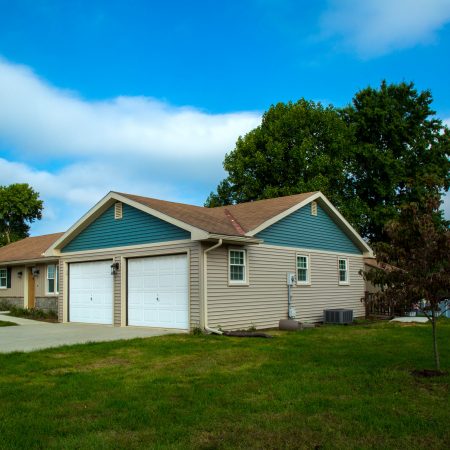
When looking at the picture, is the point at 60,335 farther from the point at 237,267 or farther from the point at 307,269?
the point at 307,269

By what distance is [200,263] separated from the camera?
14.6m

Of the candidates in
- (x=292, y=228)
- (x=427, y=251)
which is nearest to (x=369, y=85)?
(x=292, y=228)

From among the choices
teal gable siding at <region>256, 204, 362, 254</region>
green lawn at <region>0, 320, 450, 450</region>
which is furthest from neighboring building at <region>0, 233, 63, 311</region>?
green lawn at <region>0, 320, 450, 450</region>

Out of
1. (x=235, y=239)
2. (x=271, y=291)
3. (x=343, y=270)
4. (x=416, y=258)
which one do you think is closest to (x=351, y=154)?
(x=343, y=270)

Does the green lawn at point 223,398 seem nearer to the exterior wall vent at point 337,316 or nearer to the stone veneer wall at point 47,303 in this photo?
the exterior wall vent at point 337,316

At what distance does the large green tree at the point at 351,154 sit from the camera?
34469mm

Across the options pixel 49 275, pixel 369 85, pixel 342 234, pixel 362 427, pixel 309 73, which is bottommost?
pixel 362 427

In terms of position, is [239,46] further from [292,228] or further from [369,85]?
[369,85]

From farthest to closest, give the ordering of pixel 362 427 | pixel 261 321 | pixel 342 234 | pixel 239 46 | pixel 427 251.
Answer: pixel 342 234 < pixel 261 321 < pixel 239 46 < pixel 427 251 < pixel 362 427

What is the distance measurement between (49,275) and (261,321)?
456 inches

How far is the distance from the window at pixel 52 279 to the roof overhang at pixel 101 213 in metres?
3.36

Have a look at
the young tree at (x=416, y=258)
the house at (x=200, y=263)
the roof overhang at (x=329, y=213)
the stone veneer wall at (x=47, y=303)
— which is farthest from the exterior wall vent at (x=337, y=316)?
the stone veneer wall at (x=47, y=303)

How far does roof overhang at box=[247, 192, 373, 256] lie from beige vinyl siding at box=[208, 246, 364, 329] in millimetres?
679

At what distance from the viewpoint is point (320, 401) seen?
6723mm
